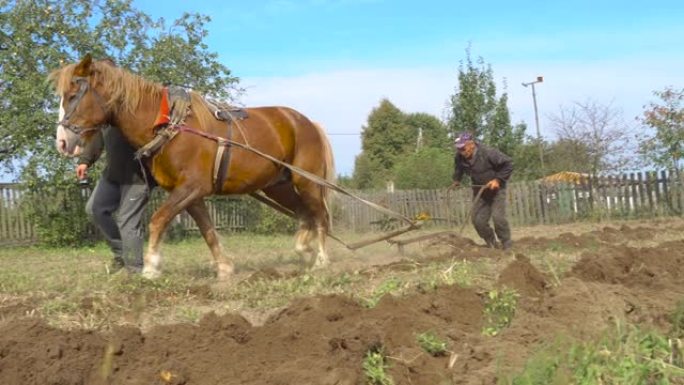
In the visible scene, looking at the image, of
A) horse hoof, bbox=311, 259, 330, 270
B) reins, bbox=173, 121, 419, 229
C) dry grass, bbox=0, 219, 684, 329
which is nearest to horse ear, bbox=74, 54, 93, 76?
reins, bbox=173, 121, 419, 229

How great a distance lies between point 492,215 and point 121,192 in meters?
4.43

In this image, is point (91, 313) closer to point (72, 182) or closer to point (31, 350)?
point (31, 350)

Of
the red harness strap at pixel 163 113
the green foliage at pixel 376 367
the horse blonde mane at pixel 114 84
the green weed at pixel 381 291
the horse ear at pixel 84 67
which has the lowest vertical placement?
the green foliage at pixel 376 367

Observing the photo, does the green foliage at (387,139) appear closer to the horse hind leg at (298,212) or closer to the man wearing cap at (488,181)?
the man wearing cap at (488,181)

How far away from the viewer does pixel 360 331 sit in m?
3.60

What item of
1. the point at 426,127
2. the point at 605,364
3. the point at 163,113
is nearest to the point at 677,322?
the point at 605,364

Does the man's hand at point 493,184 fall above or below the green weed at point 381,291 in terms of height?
above

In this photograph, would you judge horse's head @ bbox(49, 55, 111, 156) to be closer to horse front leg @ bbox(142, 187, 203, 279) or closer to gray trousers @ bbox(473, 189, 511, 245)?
horse front leg @ bbox(142, 187, 203, 279)

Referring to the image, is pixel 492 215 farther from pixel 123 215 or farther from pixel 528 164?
pixel 528 164

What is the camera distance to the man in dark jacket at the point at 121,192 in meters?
6.80

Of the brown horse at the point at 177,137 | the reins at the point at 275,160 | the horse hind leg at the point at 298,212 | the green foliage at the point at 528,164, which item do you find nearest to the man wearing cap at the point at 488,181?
the reins at the point at 275,160

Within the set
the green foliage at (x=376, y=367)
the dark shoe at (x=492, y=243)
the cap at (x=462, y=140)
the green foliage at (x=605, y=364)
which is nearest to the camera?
the green foliage at (x=605, y=364)

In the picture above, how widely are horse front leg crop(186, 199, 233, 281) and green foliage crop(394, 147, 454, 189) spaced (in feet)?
76.9

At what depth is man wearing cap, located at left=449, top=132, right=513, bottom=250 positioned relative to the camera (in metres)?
9.02
